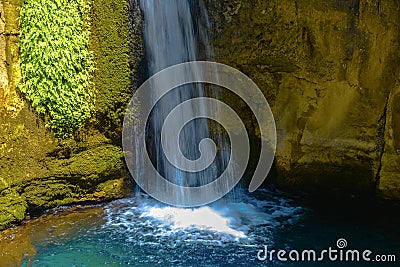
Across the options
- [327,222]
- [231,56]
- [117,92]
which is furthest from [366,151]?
[117,92]

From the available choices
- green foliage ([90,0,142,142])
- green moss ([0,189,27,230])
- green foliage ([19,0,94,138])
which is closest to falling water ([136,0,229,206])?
green foliage ([90,0,142,142])

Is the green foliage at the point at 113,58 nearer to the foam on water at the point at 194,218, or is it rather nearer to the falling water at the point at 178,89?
the falling water at the point at 178,89

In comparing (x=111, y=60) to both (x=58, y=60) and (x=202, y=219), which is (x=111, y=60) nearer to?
(x=58, y=60)

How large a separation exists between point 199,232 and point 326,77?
7.10 ft

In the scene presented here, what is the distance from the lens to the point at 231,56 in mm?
5387

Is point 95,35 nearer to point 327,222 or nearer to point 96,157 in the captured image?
point 96,157

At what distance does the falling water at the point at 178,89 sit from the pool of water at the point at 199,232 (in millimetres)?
478

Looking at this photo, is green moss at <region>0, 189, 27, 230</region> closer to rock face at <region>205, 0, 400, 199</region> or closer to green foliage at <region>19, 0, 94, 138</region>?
green foliage at <region>19, 0, 94, 138</region>

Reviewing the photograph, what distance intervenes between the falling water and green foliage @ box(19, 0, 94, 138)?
0.77 meters

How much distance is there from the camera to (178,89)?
18.6 ft

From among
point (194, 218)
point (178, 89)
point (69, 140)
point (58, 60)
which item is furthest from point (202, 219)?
point (58, 60)

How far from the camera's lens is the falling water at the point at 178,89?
5.35 metres

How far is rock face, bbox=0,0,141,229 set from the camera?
4719 mm

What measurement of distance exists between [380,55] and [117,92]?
9.30ft
